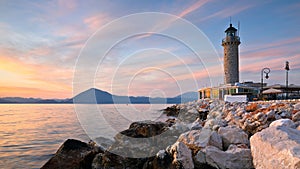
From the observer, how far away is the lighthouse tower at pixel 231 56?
123 feet

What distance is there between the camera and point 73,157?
606cm

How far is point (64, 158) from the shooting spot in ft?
19.7

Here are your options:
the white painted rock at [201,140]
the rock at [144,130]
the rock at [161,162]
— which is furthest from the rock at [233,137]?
the rock at [144,130]

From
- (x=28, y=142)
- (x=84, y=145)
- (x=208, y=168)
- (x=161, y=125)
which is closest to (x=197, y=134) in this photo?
(x=208, y=168)

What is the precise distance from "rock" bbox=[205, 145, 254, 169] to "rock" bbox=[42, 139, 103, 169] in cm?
318

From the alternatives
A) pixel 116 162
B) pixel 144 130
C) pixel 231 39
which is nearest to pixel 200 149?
pixel 144 130

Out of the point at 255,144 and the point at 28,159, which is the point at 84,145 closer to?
the point at 28,159

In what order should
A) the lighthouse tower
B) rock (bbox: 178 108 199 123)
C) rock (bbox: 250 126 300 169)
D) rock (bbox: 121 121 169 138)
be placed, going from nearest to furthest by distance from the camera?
1. rock (bbox: 250 126 300 169)
2. rock (bbox: 121 121 169 138)
3. rock (bbox: 178 108 199 123)
4. the lighthouse tower

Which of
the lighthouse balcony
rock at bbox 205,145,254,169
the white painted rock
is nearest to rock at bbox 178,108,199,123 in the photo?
the white painted rock

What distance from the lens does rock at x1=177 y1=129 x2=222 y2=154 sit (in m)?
5.48

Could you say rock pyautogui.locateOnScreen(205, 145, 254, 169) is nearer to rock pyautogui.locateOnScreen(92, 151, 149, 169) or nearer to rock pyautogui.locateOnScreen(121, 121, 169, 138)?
rock pyautogui.locateOnScreen(92, 151, 149, 169)

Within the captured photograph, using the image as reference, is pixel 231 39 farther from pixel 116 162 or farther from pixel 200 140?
pixel 116 162

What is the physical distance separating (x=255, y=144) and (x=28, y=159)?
818cm

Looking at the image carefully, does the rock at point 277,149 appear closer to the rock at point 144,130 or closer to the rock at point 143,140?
the rock at point 143,140
